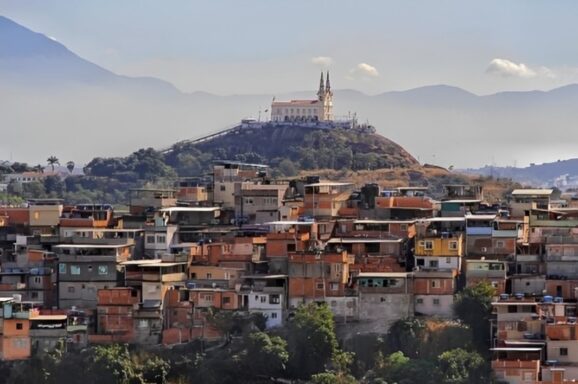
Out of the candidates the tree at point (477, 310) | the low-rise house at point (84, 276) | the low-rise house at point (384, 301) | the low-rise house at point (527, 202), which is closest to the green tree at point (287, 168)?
the low-rise house at point (527, 202)

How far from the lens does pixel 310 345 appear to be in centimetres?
3131

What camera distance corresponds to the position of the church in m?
69.2

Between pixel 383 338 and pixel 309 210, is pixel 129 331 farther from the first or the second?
pixel 309 210

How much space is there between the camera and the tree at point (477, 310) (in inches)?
1225

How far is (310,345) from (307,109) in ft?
128

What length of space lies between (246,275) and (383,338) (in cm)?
324

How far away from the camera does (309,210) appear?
3884cm

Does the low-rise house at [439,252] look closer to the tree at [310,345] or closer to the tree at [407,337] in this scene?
the tree at [407,337]

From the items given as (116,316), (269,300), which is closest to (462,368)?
(269,300)

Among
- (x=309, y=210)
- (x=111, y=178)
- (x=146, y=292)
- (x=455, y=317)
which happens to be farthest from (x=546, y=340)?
(x=111, y=178)

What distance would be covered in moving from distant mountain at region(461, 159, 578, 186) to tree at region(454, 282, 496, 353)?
2551 inches

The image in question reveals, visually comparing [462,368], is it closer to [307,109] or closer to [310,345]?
[310,345]

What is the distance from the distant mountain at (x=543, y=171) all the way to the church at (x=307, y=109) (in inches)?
1112

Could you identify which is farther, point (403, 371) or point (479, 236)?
point (479, 236)
